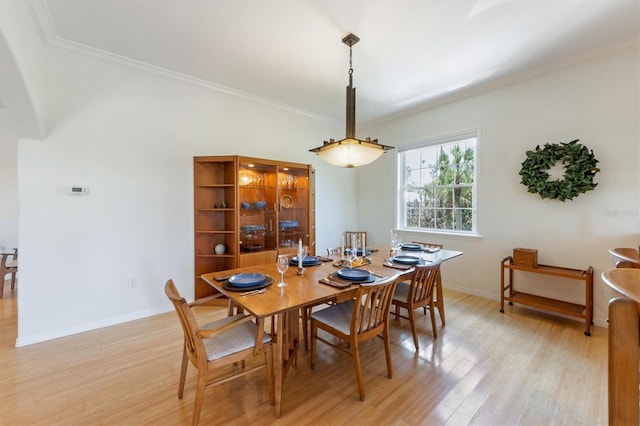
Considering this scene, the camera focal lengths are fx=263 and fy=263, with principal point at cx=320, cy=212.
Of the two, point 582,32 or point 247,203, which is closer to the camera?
point 582,32

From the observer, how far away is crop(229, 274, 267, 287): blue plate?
1.84 metres

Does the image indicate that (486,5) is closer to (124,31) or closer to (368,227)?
(124,31)

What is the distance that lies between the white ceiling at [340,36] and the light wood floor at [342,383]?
9.62ft

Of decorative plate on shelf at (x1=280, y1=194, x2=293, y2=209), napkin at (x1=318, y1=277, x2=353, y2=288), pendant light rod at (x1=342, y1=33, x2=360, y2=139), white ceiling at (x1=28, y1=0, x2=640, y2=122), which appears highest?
white ceiling at (x1=28, y1=0, x2=640, y2=122)

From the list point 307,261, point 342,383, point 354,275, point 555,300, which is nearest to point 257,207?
point 307,261

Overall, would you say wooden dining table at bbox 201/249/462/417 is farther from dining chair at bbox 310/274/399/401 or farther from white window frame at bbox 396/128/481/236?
white window frame at bbox 396/128/481/236

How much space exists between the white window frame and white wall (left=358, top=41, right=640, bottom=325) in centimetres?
8

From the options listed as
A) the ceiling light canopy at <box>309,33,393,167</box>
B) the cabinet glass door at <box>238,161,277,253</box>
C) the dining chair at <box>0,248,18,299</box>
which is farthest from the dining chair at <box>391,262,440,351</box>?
the dining chair at <box>0,248,18,299</box>

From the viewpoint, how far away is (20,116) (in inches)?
89.5

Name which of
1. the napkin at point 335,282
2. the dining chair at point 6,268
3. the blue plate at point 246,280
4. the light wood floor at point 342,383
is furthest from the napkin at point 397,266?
the dining chair at point 6,268

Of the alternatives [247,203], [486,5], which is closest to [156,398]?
[247,203]

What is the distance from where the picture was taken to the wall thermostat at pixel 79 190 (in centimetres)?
271

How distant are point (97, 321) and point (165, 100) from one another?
264cm

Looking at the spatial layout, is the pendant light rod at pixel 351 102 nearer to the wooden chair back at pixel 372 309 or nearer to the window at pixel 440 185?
the wooden chair back at pixel 372 309
